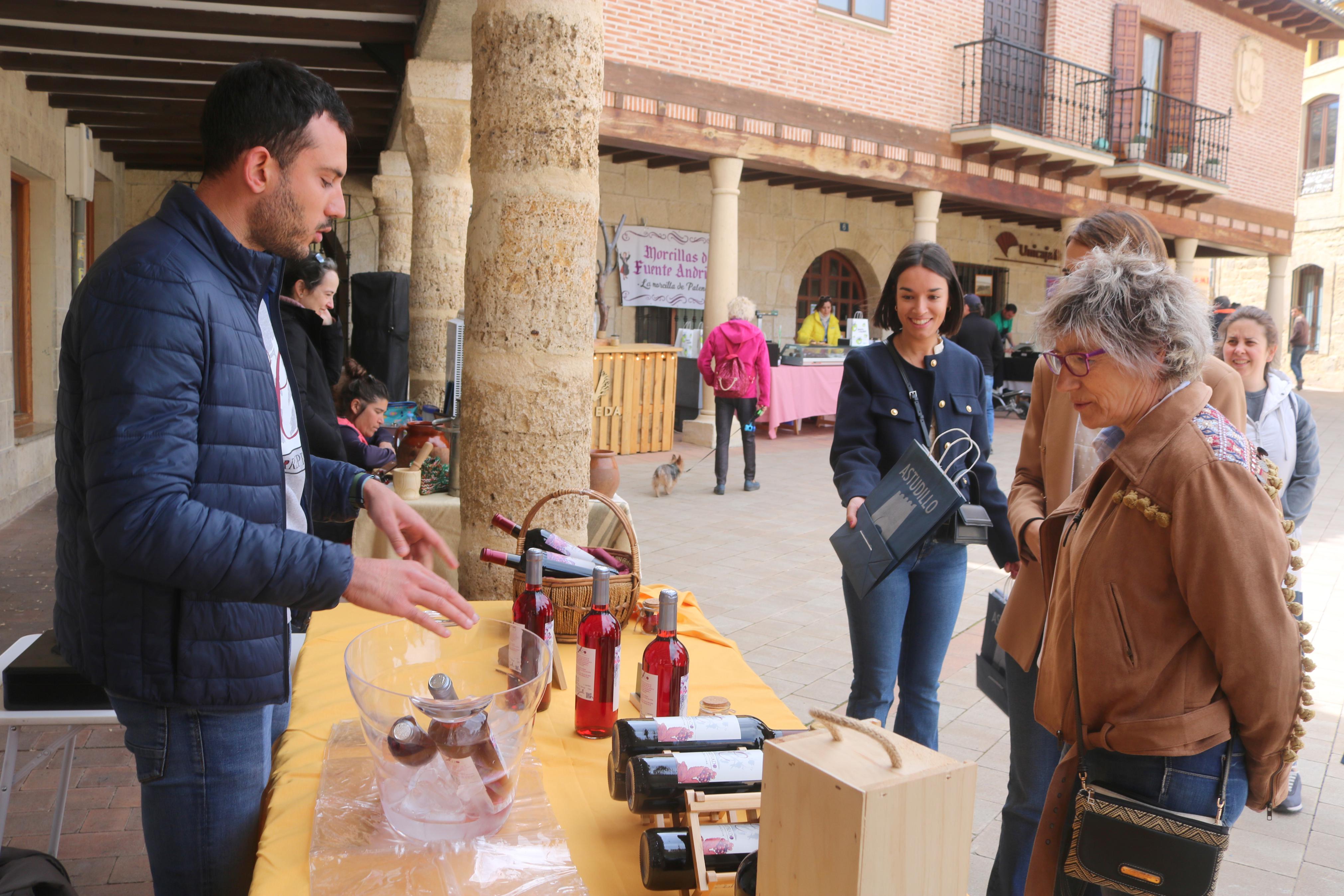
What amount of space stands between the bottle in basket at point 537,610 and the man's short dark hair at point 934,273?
1.26m

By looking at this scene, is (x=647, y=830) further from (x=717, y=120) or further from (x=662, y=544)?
(x=717, y=120)

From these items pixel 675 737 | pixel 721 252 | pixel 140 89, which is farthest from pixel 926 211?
pixel 675 737

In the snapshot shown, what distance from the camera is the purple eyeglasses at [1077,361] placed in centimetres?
167

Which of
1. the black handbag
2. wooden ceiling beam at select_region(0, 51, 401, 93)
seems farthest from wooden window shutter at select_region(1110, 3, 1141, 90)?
the black handbag

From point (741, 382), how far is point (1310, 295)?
22.7m

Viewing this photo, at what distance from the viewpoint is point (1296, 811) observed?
9.93ft

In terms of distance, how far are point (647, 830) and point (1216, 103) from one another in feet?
67.2

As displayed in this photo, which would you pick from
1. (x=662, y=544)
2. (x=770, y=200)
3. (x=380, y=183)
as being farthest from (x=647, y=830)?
(x=770, y=200)

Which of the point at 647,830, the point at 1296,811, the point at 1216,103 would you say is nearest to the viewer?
the point at 647,830

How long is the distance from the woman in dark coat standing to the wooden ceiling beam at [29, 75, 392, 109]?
3836 mm

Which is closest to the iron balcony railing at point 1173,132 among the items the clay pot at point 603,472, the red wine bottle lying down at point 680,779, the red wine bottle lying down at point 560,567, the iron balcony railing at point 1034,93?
the iron balcony railing at point 1034,93

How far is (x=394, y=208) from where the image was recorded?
31.2ft

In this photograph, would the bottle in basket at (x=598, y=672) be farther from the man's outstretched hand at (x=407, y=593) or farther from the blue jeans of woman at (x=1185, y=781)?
the blue jeans of woman at (x=1185, y=781)

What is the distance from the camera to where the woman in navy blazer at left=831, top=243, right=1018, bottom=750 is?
2500 mm
